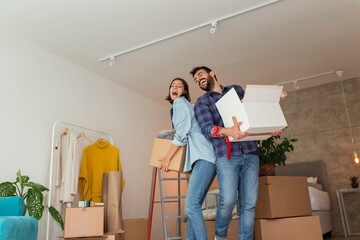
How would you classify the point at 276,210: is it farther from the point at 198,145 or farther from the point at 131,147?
the point at 131,147

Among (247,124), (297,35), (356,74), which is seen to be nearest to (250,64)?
(297,35)

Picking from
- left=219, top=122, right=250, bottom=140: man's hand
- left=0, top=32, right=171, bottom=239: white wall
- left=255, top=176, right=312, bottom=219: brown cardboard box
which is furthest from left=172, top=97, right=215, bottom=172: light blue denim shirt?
left=0, top=32, right=171, bottom=239: white wall

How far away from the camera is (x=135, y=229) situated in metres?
3.64

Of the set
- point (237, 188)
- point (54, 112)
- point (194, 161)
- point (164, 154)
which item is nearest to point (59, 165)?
point (54, 112)

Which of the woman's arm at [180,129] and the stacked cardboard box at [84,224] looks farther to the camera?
the stacked cardboard box at [84,224]

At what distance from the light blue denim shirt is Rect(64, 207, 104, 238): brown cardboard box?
1.16 m

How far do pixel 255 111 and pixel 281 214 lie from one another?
4.54ft

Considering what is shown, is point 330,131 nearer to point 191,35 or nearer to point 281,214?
point 281,214

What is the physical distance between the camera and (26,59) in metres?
3.53

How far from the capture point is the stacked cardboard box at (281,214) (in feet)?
9.27

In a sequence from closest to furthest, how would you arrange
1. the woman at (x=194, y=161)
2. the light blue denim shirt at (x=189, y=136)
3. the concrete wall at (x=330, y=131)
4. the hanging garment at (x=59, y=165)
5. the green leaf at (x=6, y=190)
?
the woman at (x=194, y=161) → the light blue denim shirt at (x=189, y=136) → the green leaf at (x=6, y=190) → the hanging garment at (x=59, y=165) → the concrete wall at (x=330, y=131)

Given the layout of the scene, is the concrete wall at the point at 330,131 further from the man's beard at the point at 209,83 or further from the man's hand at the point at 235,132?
the man's hand at the point at 235,132

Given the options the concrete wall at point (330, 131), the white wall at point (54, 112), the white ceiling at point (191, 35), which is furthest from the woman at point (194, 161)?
the concrete wall at point (330, 131)

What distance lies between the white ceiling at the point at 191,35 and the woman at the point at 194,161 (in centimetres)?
121
